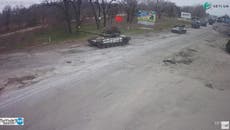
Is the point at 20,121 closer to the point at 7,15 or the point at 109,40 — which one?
the point at 109,40

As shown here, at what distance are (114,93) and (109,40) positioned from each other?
1154 cm

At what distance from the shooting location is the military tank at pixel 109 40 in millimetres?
18406

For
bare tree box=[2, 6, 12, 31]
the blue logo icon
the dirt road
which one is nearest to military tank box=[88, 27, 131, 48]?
the dirt road

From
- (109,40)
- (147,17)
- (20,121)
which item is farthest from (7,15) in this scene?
(20,121)

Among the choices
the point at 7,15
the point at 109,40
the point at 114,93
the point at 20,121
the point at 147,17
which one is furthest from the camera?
the point at 7,15

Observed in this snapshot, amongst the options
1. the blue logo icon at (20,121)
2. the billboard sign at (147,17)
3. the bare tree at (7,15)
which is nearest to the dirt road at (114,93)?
the blue logo icon at (20,121)

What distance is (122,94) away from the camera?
7.97 metres

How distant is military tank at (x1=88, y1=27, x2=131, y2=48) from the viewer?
18406mm

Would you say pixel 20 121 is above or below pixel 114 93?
below

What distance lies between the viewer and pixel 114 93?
26.6 ft

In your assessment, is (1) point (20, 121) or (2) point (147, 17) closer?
(1) point (20, 121)

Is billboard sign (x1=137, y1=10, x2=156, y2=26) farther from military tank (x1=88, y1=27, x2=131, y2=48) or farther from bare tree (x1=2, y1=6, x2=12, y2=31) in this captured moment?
bare tree (x1=2, y1=6, x2=12, y2=31)

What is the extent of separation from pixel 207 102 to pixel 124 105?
393 cm

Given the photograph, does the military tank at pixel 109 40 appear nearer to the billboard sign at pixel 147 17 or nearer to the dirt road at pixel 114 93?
the dirt road at pixel 114 93
